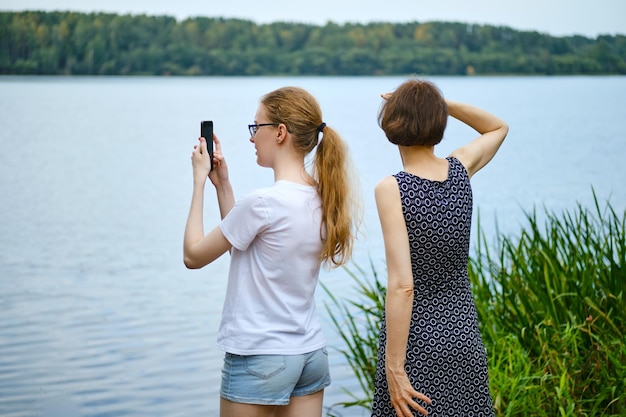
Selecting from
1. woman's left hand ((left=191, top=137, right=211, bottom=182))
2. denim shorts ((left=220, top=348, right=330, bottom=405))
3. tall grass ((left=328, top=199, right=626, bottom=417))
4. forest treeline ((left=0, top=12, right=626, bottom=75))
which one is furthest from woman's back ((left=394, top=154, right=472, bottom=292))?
forest treeline ((left=0, top=12, right=626, bottom=75))

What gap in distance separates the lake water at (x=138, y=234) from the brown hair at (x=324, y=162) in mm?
410

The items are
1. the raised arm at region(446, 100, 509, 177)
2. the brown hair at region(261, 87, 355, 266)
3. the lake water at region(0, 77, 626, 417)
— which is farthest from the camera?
the lake water at region(0, 77, 626, 417)

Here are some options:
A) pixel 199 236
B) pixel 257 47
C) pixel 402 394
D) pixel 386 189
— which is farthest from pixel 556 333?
pixel 257 47

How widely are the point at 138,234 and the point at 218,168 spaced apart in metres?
12.0

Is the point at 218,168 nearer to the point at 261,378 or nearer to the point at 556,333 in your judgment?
the point at 261,378

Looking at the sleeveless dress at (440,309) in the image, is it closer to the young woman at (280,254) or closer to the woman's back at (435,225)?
the woman's back at (435,225)

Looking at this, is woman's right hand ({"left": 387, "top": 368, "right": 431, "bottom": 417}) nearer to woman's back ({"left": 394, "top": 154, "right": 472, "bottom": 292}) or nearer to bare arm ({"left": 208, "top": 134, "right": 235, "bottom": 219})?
woman's back ({"left": 394, "top": 154, "right": 472, "bottom": 292})

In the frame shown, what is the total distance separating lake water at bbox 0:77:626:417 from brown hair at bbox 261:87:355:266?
410 mm

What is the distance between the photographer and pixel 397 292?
2.26m

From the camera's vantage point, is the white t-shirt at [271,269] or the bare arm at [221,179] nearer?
the white t-shirt at [271,269]

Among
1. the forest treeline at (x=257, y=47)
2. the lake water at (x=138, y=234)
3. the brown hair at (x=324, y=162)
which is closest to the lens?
the brown hair at (x=324, y=162)

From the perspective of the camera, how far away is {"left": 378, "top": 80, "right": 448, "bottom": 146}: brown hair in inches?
90.7

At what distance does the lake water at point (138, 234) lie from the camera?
6680mm

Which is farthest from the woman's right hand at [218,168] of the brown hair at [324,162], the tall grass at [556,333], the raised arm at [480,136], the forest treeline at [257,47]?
the forest treeline at [257,47]
